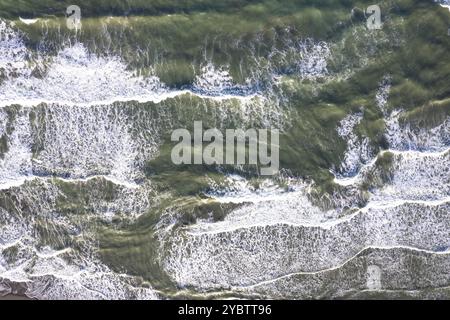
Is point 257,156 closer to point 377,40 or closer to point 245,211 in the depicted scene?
point 245,211

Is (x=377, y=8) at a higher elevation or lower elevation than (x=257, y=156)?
higher

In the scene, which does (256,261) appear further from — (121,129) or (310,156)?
(121,129)

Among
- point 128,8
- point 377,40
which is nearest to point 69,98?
point 128,8

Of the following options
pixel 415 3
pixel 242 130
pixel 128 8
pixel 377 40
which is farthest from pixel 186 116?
pixel 415 3

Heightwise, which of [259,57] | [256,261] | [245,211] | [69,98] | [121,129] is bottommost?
[256,261]

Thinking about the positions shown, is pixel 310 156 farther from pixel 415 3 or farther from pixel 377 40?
pixel 415 3

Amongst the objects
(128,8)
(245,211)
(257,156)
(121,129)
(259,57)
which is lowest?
(245,211)

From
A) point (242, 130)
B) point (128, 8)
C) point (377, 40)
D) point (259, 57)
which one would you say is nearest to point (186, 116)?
point (242, 130)

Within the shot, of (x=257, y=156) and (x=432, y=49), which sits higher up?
(x=432, y=49)
